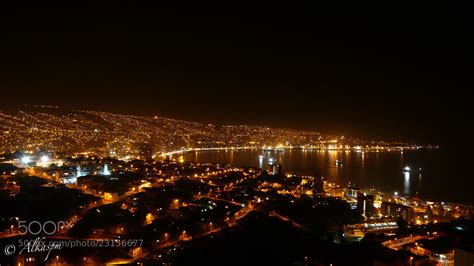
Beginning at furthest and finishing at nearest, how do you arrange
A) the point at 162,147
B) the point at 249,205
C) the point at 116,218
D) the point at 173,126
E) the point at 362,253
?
the point at 173,126, the point at 162,147, the point at 249,205, the point at 116,218, the point at 362,253

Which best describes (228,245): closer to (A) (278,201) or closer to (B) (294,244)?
(B) (294,244)

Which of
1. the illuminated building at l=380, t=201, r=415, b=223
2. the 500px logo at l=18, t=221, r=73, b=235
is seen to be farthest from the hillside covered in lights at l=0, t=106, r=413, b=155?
the illuminated building at l=380, t=201, r=415, b=223

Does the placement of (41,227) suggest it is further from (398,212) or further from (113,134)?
(113,134)

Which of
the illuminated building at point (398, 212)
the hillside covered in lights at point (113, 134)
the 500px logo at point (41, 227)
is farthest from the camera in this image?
the hillside covered in lights at point (113, 134)

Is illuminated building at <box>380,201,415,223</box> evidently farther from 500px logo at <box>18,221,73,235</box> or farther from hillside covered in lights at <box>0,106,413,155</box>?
hillside covered in lights at <box>0,106,413,155</box>

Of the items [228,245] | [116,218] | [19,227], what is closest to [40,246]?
[19,227]

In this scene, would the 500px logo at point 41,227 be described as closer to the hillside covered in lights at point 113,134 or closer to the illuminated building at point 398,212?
the illuminated building at point 398,212

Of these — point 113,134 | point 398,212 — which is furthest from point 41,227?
point 113,134

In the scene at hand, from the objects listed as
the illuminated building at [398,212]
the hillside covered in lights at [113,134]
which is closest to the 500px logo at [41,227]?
the illuminated building at [398,212]
